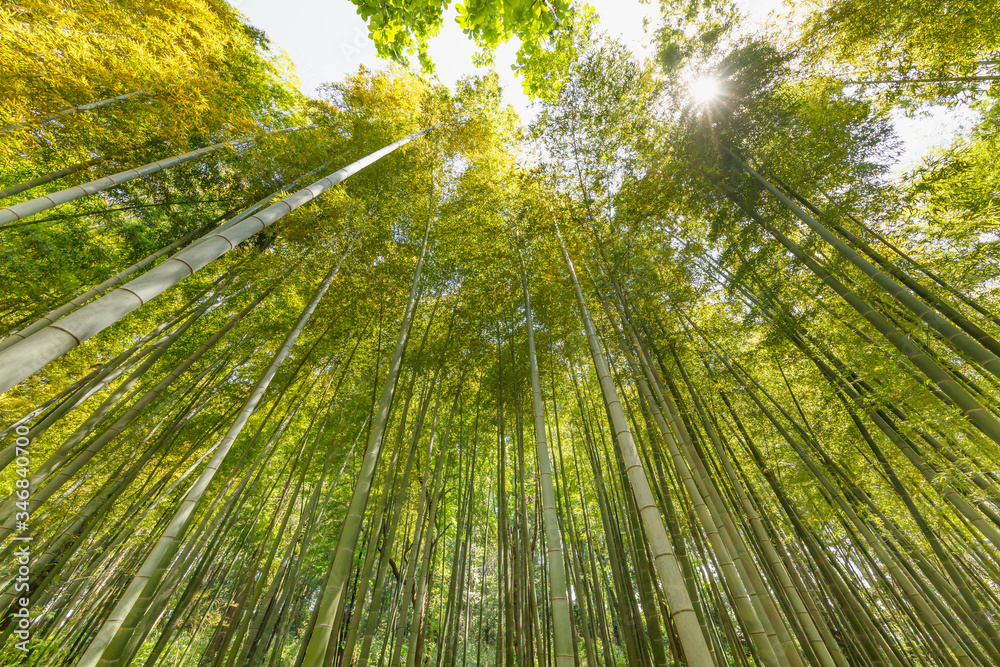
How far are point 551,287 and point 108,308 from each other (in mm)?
3409

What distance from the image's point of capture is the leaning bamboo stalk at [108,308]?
740mm

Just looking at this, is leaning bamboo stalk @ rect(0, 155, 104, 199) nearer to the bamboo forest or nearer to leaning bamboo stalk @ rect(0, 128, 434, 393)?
the bamboo forest

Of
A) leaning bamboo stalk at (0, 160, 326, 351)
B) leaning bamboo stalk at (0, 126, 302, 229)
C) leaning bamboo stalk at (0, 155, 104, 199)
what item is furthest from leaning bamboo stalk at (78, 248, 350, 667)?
leaning bamboo stalk at (0, 155, 104, 199)

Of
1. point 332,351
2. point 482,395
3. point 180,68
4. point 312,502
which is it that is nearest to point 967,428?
point 482,395

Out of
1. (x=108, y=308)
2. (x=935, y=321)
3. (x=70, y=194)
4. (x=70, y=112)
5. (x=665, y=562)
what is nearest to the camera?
(x=108, y=308)

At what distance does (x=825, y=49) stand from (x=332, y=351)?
5903mm

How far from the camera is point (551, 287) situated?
3.92 metres

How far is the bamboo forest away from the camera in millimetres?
Answer: 2514

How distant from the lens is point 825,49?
125 inches

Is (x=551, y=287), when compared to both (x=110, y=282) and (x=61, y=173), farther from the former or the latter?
(x=61, y=173)

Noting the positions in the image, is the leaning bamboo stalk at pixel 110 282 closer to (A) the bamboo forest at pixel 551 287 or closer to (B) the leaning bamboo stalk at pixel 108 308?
(A) the bamboo forest at pixel 551 287

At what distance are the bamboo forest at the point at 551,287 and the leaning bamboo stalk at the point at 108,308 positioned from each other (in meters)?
1.07

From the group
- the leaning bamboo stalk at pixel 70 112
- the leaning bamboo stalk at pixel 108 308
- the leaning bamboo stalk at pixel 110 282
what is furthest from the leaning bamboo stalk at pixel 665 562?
the leaning bamboo stalk at pixel 70 112

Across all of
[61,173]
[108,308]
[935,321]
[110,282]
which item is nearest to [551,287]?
[935,321]
